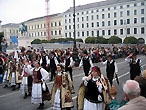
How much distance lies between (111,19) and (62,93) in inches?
2743

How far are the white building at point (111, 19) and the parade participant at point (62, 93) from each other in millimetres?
61227

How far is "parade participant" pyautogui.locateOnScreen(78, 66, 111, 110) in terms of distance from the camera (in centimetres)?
432

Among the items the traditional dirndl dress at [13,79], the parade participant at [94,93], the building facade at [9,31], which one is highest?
the building facade at [9,31]

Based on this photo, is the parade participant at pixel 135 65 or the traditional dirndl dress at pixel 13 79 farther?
the traditional dirndl dress at pixel 13 79

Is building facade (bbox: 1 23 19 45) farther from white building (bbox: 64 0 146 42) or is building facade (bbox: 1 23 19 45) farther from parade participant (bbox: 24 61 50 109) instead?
parade participant (bbox: 24 61 50 109)

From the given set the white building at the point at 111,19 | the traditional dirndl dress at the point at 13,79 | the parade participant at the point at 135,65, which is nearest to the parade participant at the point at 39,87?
the traditional dirndl dress at the point at 13,79

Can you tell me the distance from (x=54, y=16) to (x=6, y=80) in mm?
80211

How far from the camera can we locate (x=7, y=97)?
8.45 meters

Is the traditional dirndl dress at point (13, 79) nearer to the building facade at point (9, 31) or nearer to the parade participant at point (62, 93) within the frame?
the parade participant at point (62, 93)

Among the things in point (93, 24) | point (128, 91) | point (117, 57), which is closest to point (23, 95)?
point (128, 91)

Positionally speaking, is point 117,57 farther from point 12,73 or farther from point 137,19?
point 137,19

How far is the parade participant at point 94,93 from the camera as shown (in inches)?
170

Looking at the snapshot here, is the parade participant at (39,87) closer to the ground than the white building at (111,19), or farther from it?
closer to the ground

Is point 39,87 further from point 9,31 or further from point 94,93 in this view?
point 9,31
